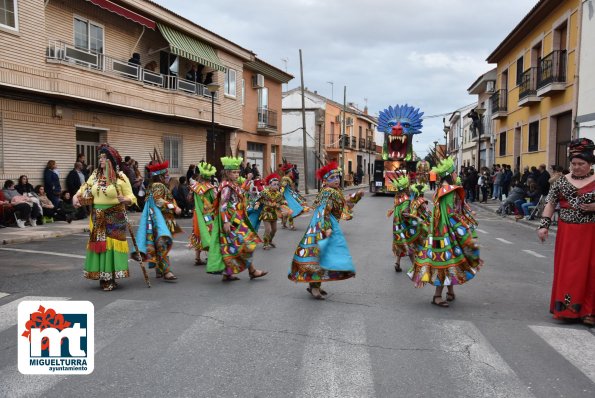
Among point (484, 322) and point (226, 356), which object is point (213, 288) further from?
point (484, 322)

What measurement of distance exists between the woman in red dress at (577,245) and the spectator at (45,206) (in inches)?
505

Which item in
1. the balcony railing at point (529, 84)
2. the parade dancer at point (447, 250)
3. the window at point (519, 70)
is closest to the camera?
the parade dancer at point (447, 250)

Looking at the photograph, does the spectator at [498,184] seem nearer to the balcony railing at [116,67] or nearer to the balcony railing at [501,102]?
the balcony railing at [501,102]

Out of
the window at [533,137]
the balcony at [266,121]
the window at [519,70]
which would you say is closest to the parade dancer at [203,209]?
the window at [533,137]

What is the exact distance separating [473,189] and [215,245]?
21.7 m

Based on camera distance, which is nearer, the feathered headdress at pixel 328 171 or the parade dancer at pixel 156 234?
the feathered headdress at pixel 328 171

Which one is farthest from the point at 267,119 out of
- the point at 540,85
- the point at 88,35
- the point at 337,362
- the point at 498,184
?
the point at 337,362

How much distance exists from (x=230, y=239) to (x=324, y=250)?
5.44 ft

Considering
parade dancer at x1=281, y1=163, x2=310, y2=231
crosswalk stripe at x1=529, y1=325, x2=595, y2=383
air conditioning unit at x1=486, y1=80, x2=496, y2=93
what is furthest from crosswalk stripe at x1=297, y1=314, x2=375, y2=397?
air conditioning unit at x1=486, y1=80, x2=496, y2=93

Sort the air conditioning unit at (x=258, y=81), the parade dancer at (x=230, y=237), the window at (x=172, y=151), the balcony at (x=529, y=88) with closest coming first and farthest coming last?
the parade dancer at (x=230, y=237), the window at (x=172, y=151), the balcony at (x=529, y=88), the air conditioning unit at (x=258, y=81)

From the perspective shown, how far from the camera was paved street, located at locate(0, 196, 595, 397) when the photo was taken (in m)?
3.86

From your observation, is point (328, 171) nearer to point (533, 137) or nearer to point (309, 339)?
point (309, 339)

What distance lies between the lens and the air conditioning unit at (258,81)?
29.4 meters

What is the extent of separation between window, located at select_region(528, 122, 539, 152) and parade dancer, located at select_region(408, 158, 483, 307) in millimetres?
20433
